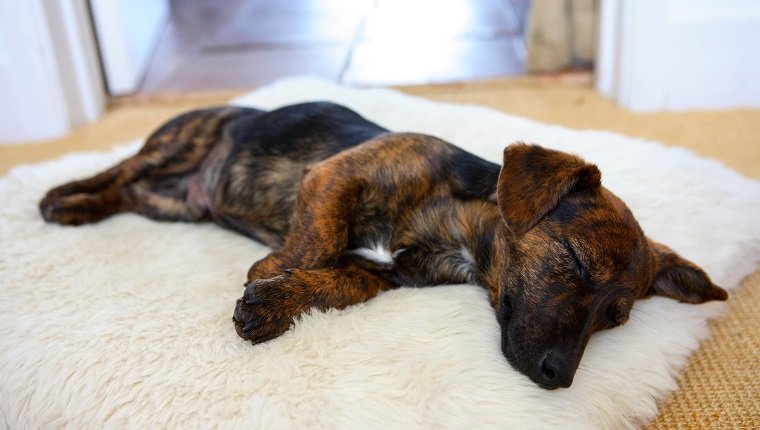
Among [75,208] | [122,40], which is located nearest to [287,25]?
[122,40]

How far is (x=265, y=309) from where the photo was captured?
2.56 meters

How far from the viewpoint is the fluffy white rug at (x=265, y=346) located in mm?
2348

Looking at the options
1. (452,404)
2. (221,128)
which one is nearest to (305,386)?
(452,404)

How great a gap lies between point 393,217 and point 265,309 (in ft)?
2.14

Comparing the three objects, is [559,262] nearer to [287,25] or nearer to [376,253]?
[376,253]

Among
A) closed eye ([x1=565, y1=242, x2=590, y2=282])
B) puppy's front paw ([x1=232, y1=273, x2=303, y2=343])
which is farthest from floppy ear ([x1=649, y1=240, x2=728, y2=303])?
puppy's front paw ([x1=232, y1=273, x2=303, y2=343])

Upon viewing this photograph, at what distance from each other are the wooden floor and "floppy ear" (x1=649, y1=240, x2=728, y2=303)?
375 centimetres

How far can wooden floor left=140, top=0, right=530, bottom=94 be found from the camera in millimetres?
6531

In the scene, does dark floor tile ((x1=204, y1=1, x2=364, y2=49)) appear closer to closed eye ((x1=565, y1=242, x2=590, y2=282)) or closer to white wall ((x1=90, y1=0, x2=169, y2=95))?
white wall ((x1=90, y1=0, x2=169, y2=95))

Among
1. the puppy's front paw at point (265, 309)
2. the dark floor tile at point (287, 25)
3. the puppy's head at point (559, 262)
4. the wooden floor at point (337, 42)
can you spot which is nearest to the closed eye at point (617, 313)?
the puppy's head at point (559, 262)

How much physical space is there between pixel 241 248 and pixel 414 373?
1238 millimetres

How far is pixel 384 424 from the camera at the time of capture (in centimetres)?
227

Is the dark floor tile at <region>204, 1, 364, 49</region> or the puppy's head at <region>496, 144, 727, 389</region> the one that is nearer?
the puppy's head at <region>496, 144, 727, 389</region>

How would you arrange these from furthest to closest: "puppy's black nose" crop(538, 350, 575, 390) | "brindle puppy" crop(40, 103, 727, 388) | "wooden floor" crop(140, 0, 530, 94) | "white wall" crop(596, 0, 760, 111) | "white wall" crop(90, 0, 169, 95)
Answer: "wooden floor" crop(140, 0, 530, 94), "white wall" crop(90, 0, 169, 95), "white wall" crop(596, 0, 760, 111), "brindle puppy" crop(40, 103, 727, 388), "puppy's black nose" crop(538, 350, 575, 390)
